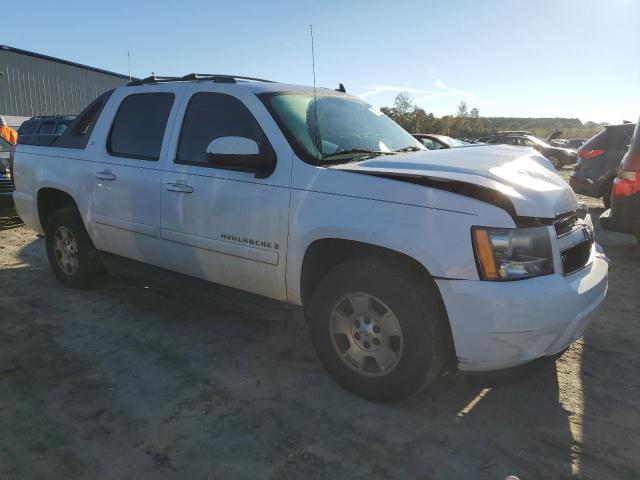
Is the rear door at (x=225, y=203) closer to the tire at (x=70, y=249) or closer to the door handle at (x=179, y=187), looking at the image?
the door handle at (x=179, y=187)

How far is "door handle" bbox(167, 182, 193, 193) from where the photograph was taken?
3.58m

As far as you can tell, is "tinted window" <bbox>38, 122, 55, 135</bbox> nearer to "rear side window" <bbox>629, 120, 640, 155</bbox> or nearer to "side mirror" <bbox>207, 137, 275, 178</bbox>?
"side mirror" <bbox>207, 137, 275, 178</bbox>

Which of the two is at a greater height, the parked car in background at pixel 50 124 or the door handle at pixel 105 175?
the parked car in background at pixel 50 124

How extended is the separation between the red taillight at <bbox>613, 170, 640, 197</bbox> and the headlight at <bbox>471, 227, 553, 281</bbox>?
12.8 feet

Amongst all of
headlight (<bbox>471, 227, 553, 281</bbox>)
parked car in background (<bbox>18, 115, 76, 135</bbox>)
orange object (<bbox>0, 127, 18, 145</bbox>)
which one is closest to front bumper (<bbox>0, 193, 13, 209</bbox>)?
orange object (<bbox>0, 127, 18, 145</bbox>)

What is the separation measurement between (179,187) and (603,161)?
27.6 feet

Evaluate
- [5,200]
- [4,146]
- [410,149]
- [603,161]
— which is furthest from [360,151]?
[4,146]

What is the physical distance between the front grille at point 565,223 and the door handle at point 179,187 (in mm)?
2346

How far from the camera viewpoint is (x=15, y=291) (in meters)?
4.97

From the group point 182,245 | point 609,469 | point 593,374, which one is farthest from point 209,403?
point 593,374

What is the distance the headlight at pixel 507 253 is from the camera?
2.46 m

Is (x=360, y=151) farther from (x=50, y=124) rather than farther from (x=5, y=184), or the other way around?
(x=50, y=124)

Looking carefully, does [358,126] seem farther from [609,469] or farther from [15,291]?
[15,291]

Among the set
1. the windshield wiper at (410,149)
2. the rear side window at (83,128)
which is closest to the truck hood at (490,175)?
the windshield wiper at (410,149)
